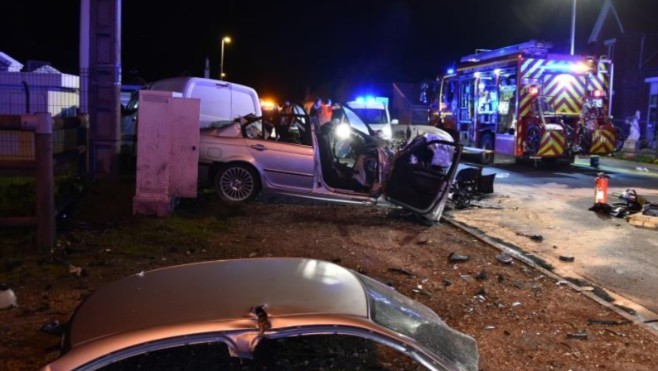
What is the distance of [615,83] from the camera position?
119 ft

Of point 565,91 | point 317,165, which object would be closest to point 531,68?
point 565,91

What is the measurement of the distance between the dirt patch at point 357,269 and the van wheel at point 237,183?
26cm

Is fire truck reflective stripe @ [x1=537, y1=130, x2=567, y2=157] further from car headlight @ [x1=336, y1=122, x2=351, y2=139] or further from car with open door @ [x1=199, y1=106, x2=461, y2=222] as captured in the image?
car headlight @ [x1=336, y1=122, x2=351, y2=139]

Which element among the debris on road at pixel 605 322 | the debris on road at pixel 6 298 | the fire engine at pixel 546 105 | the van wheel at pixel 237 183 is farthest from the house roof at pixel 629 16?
the debris on road at pixel 6 298

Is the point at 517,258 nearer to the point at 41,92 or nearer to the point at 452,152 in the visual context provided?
the point at 452,152

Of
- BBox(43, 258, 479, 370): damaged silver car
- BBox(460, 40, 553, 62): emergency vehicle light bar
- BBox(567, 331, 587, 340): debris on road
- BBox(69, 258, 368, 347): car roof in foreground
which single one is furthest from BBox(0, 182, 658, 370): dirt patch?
BBox(460, 40, 553, 62): emergency vehicle light bar

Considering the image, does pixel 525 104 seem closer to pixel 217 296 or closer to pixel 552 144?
pixel 552 144

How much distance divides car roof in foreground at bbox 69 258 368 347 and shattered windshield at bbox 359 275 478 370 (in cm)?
9

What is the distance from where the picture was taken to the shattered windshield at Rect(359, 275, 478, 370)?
2701 mm

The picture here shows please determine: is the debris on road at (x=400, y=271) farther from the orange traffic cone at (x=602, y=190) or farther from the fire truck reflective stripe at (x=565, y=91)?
the fire truck reflective stripe at (x=565, y=91)

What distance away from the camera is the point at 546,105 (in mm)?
17953

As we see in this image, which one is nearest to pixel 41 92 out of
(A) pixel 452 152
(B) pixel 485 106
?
(A) pixel 452 152

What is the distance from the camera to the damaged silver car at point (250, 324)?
2369mm

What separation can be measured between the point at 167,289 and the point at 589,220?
29.1ft
